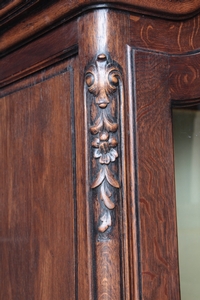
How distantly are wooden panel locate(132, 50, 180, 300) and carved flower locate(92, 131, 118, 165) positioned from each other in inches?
1.2

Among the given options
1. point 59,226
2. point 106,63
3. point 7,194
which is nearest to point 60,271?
point 59,226

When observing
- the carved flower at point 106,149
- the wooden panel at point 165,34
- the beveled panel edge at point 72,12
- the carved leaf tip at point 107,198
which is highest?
the beveled panel edge at point 72,12

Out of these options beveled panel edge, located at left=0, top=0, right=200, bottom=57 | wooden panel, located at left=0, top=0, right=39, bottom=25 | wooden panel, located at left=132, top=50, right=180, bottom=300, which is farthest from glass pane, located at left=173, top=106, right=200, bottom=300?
wooden panel, located at left=0, top=0, right=39, bottom=25

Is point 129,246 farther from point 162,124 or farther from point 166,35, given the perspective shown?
point 166,35

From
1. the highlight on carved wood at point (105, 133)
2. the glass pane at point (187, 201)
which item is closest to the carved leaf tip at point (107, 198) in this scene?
the highlight on carved wood at point (105, 133)

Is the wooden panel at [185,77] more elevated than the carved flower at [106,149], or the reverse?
the wooden panel at [185,77]

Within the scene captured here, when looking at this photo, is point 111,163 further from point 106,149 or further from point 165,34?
point 165,34

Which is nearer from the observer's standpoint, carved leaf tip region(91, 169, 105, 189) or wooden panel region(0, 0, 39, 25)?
carved leaf tip region(91, 169, 105, 189)

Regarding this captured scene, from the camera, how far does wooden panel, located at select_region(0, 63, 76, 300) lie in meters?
0.65

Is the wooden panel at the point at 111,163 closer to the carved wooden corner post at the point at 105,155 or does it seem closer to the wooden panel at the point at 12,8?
the carved wooden corner post at the point at 105,155

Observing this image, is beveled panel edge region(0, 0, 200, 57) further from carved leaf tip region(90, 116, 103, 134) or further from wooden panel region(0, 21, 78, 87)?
carved leaf tip region(90, 116, 103, 134)

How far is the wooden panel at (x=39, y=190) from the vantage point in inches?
25.6

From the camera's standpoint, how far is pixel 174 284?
0.61 metres

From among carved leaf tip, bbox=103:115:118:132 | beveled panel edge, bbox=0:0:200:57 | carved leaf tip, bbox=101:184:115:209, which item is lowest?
carved leaf tip, bbox=101:184:115:209
